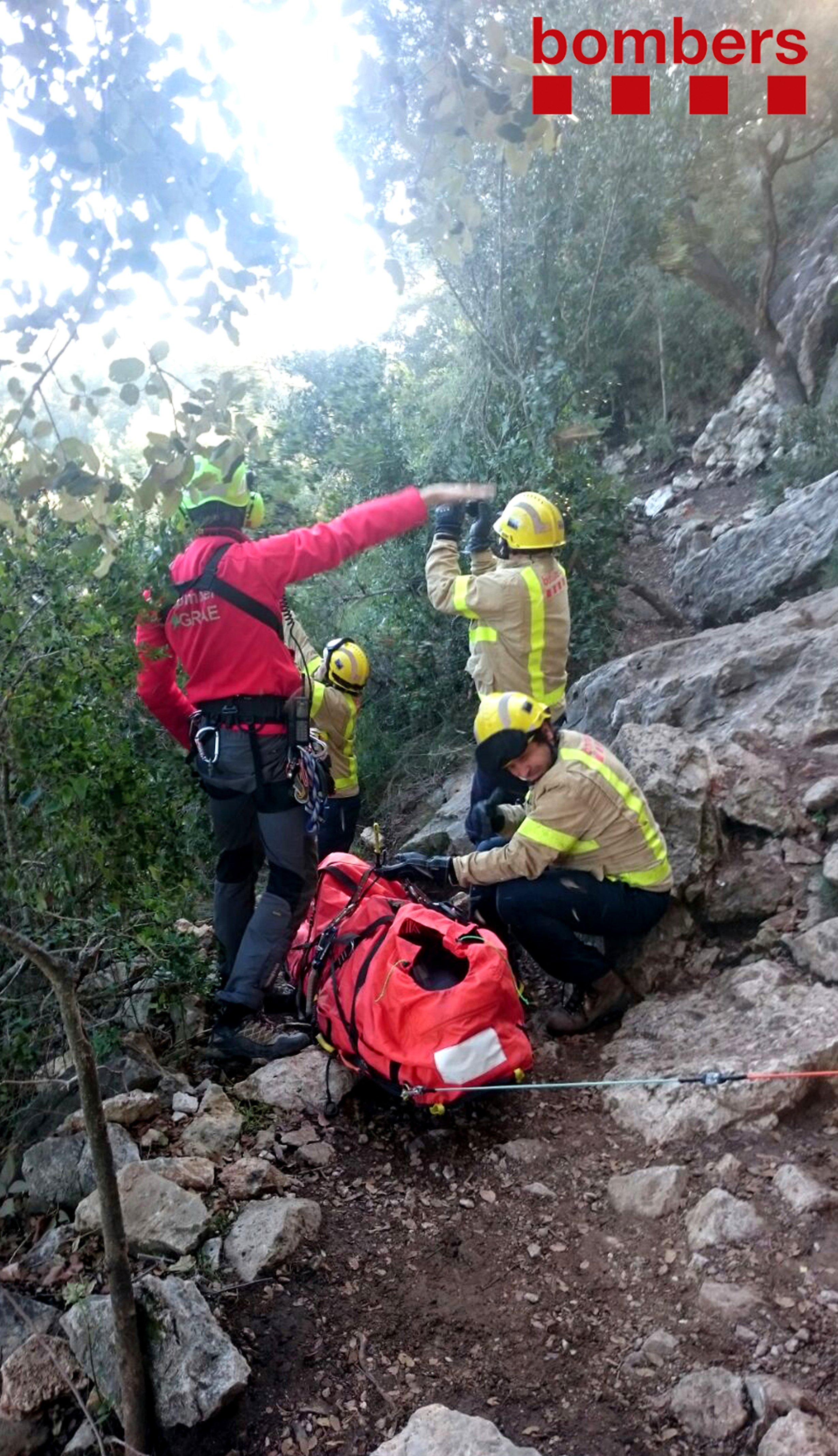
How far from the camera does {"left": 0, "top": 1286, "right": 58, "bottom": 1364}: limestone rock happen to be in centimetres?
263

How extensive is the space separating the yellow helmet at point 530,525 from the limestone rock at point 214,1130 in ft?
9.57

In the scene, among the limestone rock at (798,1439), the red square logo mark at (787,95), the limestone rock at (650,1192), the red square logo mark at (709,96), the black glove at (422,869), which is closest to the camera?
the limestone rock at (798,1439)

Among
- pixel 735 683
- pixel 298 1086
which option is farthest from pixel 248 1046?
pixel 735 683

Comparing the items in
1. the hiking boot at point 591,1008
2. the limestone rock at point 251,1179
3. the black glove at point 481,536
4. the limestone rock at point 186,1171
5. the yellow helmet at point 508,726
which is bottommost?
the hiking boot at point 591,1008

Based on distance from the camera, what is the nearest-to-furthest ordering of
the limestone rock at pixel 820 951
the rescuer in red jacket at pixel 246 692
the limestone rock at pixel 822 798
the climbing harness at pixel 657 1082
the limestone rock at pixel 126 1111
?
1. the climbing harness at pixel 657 1082
2. the limestone rock at pixel 126 1111
3. the limestone rock at pixel 820 951
4. the rescuer in red jacket at pixel 246 692
5. the limestone rock at pixel 822 798

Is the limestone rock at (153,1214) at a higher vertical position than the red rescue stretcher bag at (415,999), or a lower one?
lower

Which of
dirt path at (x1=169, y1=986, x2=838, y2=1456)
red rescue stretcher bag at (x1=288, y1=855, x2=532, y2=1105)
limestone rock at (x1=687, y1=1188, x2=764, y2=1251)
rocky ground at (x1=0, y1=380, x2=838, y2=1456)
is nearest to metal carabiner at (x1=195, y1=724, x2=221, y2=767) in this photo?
red rescue stretcher bag at (x1=288, y1=855, x2=532, y2=1105)

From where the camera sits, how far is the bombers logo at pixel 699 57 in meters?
8.66

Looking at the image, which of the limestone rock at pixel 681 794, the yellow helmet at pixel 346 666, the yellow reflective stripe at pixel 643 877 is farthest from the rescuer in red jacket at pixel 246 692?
the limestone rock at pixel 681 794

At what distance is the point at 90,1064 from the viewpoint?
2285mm

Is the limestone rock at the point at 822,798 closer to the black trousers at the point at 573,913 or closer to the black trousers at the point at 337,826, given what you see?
the black trousers at the point at 573,913

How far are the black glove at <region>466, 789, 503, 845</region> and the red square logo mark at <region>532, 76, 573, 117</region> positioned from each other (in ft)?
9.25

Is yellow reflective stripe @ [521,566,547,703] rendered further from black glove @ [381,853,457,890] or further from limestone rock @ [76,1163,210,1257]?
limestone rock @ [76,1163,210,1257]

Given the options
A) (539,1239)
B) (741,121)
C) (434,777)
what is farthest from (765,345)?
(539,1239)
